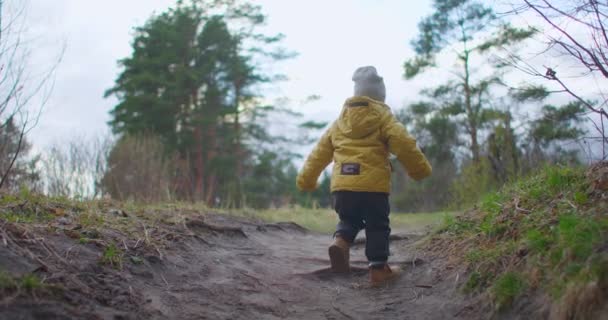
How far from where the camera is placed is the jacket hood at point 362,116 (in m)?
4.65

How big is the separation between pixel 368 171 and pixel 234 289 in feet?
4.79

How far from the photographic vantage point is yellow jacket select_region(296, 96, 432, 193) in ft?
14.9

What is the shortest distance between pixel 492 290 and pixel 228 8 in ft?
89.4

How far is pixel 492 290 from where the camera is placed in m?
3.08

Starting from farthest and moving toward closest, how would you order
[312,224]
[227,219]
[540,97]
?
[312,224] → [227,219] → [540,97]

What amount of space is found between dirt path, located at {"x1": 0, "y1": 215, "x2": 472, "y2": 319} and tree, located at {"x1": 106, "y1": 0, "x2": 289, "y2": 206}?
2002 centimetres

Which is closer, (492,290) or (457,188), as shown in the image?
(492,290)

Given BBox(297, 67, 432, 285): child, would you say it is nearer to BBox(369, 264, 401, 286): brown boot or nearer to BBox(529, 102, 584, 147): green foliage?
BBox(369, 264, 401, 286): brown boot

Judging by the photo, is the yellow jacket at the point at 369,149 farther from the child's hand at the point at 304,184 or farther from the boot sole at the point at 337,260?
the boot sole at the point at 337,260

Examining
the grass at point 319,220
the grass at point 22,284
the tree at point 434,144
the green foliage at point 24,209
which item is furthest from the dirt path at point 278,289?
the tree at point 434,144

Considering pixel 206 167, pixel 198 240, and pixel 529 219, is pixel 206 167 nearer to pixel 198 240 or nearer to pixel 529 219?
pixel 198 240

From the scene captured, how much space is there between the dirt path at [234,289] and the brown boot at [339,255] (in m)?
0.08

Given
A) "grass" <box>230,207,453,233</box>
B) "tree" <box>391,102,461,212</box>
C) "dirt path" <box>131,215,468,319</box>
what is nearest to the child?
"dirt path" <box>131,215,468,319</box>

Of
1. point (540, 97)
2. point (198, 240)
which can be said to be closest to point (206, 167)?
point (198, 240)
